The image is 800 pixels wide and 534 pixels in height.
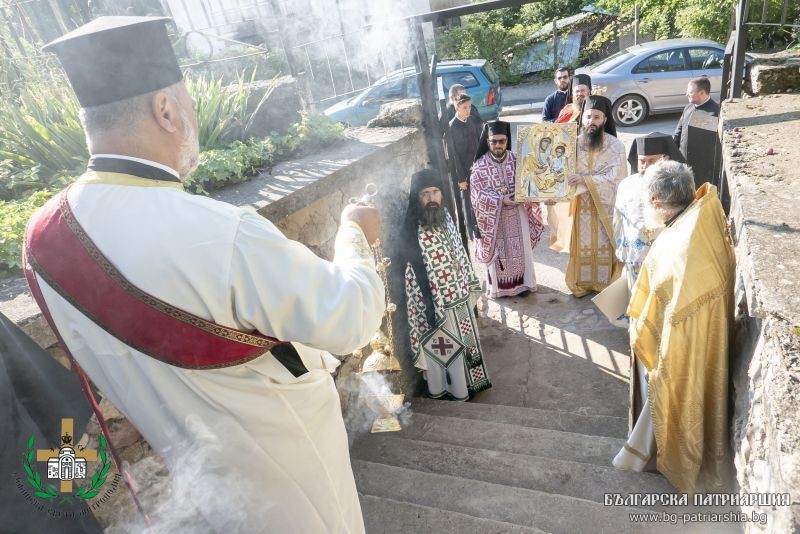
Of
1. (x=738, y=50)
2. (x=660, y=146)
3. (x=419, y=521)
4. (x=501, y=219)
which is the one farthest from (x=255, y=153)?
(x=738, y=50)

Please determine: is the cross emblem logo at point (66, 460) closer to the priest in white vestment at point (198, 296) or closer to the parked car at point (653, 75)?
the priest in white vestment at point (198, 296)

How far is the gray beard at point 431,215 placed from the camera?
407 cm

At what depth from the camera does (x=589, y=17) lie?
19.3m

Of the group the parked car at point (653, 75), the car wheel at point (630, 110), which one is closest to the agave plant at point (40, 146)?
the parked car at point (653, 75)

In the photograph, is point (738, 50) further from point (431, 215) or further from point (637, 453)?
point (637, 453)

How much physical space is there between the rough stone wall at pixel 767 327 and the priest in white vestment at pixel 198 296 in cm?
123

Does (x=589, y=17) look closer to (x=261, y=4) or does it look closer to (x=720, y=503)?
(x=261, y=4)

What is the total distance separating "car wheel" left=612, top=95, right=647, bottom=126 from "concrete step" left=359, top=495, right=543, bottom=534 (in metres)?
11.5

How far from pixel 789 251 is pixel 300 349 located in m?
1.93

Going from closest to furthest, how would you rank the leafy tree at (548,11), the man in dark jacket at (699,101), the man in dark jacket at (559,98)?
the man in dark jacket at (699,101), the man in dark jacket at (559,98), the leafy tree at (548,11)

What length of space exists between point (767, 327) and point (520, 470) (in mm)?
1689

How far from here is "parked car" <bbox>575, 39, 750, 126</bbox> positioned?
11.2m

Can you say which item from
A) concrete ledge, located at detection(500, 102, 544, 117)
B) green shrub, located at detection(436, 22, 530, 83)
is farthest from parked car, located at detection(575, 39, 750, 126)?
green shrub, located at detection(436, 22, 530, 83)

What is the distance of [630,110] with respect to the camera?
11742 mm
